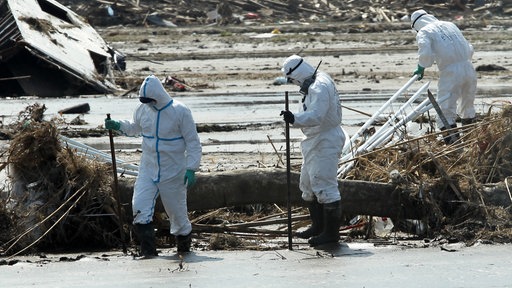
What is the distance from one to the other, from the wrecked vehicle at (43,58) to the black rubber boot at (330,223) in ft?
42.0

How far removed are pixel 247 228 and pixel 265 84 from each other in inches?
535

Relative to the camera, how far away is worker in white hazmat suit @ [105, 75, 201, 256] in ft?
33.8

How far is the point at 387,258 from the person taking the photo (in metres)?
10.1

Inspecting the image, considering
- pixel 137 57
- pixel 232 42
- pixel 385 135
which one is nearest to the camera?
pixel 385 135

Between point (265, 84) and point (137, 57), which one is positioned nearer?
point (265, 84)

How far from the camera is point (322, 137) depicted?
10.8 meters

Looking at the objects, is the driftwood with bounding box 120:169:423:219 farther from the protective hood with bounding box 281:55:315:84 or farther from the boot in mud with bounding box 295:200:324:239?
the protective hood with bounding box 281:55:315:84

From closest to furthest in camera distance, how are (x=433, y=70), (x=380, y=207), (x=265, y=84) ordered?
(x=380, y=207) → (x=265, y=84) → (x=433, y=70)

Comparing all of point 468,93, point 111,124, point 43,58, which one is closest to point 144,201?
point 111,124

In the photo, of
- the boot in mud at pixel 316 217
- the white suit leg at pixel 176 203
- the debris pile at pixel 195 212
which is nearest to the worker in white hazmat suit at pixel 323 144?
the boot in mud at pixel 316 217

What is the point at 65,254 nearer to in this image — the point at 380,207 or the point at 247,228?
the point at 247,228

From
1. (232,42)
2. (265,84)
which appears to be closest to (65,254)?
(265,84)

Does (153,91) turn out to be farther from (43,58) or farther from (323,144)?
(43,58)

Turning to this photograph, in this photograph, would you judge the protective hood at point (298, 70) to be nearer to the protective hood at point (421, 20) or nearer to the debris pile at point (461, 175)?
the debris pile at point (461, 175)
